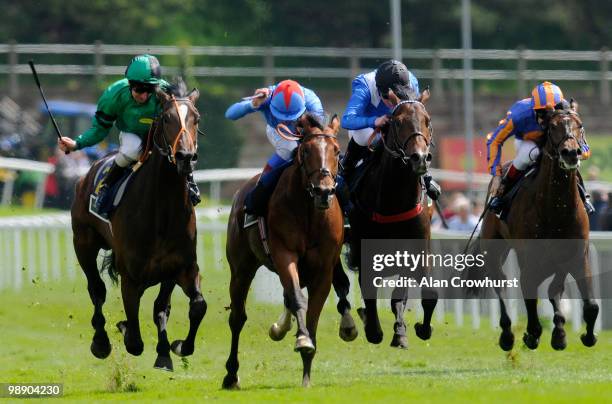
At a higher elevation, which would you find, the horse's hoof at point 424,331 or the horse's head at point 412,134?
the horse's head at point 412,134

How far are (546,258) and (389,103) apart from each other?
1875 mm

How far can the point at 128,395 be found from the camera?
37.4 ft

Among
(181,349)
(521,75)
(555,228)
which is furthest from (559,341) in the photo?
(521,75)

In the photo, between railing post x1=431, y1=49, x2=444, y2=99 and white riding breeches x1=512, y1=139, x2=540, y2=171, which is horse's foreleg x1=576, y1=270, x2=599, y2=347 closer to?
white riding breeches x1=512, y1=139, x2=540, y2=171

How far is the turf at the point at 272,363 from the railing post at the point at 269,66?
10.2 meters

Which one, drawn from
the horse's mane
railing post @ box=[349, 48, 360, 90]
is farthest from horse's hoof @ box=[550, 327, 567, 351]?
railing post @ box=[349, 48, 360, 90]

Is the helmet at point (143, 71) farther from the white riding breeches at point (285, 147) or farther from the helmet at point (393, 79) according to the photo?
the helmet at point (393, 79)

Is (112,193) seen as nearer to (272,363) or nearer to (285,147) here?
(285,147)

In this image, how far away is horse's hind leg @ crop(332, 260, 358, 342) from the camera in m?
12.1

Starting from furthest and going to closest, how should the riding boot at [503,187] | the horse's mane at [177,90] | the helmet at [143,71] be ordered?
the riding boot at [503,187] < the helmet at [143,71] < the horse's mane at [177,90]

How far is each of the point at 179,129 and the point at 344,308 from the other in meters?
2.20

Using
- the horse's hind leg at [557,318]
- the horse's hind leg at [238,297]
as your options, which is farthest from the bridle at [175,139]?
the horse's hind leg at [557,318]

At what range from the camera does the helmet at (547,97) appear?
12578 millimetres

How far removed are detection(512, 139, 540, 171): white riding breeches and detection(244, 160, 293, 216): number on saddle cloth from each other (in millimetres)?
2366
